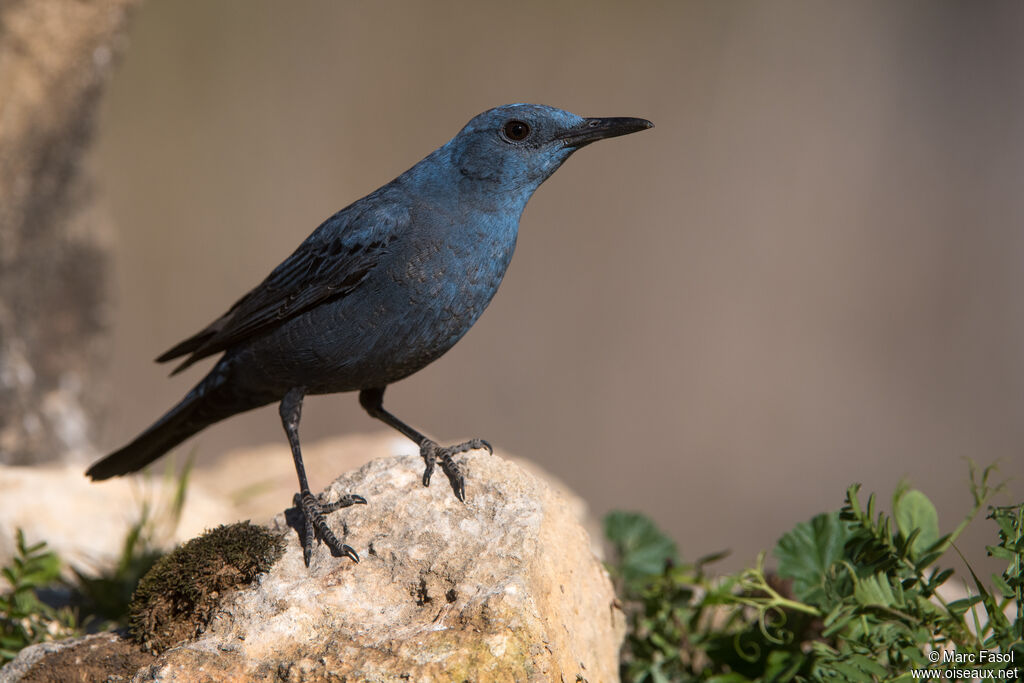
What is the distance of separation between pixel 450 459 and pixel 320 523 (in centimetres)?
54

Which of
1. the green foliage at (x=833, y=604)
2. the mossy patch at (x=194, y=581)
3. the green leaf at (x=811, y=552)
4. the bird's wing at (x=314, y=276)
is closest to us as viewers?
the green foliage at (x=833, y=604)

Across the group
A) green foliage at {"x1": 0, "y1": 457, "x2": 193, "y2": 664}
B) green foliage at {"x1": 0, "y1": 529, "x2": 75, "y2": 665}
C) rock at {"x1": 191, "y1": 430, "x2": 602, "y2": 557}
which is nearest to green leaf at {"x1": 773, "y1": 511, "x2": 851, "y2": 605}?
rock at {"x1": 191, "y1": 430, "x2": 602, "y2": 557}

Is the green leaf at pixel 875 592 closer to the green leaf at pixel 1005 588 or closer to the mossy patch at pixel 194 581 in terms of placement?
the green leaf at pixel 1005 588

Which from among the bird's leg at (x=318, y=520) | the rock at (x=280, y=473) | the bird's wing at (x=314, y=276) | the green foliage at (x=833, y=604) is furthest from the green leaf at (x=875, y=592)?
the rock at (x=280, y=473)

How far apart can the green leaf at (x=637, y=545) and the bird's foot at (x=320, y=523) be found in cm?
147

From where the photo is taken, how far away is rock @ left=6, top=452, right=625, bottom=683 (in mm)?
2689

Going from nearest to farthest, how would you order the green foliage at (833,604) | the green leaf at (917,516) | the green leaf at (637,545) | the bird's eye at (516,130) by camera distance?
the green foliage at (833,604) < the green leaf at (917,516) < the bird's eye at (516,130) < the green leaf at (637,545)

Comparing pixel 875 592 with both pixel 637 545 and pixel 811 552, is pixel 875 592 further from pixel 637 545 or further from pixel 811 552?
pixel 637 545

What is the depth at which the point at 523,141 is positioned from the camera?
Result: 12.9 ft

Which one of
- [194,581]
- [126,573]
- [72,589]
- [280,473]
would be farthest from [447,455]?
[280,473]

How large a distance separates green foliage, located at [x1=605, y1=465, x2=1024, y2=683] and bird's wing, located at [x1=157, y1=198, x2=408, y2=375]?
1.70m

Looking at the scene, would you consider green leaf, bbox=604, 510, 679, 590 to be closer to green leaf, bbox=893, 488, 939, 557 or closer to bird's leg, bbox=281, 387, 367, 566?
green leaf, bbox=893, 488, 939, 557

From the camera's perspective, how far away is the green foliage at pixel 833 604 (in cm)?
285

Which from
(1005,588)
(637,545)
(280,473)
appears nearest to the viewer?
(1005,588)
